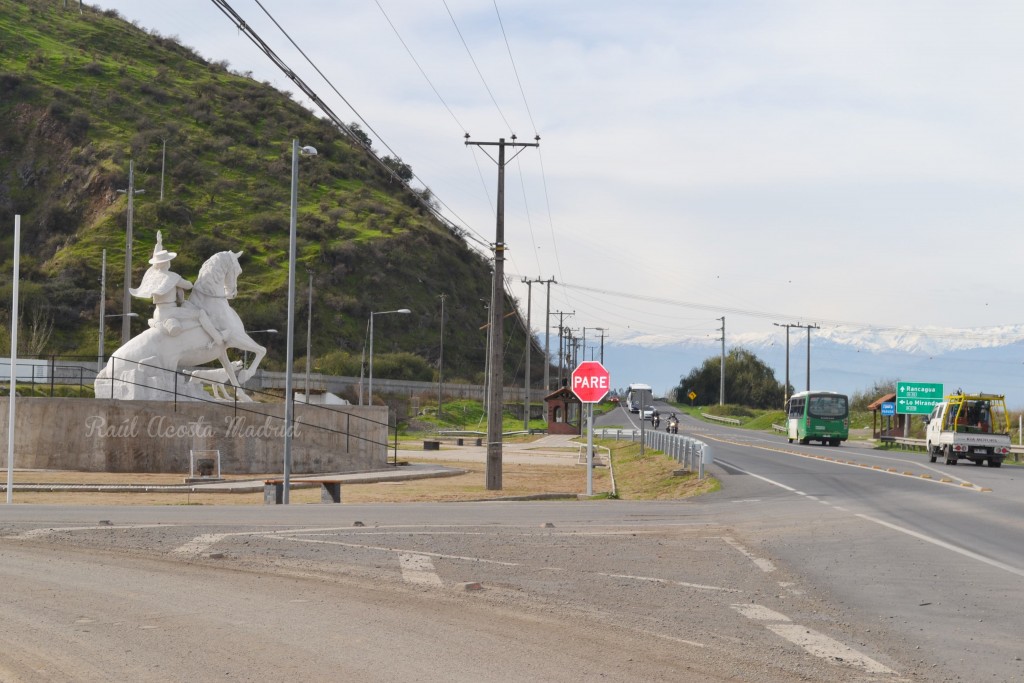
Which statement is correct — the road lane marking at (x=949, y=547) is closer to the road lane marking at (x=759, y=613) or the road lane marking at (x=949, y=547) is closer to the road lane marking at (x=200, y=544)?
the road lane marking at (x=759, y=613)

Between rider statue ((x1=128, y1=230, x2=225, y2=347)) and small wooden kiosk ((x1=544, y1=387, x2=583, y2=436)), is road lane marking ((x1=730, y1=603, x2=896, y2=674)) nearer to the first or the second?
rider statue ((x1=128, y1=230, x2=225, y2=347))

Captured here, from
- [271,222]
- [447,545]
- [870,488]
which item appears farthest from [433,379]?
[447,545]

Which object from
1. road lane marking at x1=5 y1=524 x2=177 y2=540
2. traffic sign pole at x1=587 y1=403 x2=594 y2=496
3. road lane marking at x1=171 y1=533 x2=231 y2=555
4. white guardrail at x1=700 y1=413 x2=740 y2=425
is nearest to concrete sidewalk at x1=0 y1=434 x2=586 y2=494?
traffic sign pole at x1=587 y1=403 x2=594 y2=496

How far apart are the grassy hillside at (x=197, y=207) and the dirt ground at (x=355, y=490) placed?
2089 inches

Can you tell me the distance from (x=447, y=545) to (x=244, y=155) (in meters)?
124

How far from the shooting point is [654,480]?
1243 inches

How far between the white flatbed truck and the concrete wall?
2174cm

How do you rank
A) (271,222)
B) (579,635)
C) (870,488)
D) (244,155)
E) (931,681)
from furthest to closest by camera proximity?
(244,155) → (271,222) → (870,488) → (579,635) → (931,681)

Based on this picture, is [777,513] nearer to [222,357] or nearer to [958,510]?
[958,510]

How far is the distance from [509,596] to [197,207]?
11013cm

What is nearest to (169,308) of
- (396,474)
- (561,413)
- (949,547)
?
(396,474)

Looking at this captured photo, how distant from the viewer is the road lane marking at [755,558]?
12.4 m

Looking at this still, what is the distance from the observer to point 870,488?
2500cm

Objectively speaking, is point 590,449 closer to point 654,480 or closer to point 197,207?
point 654,480
